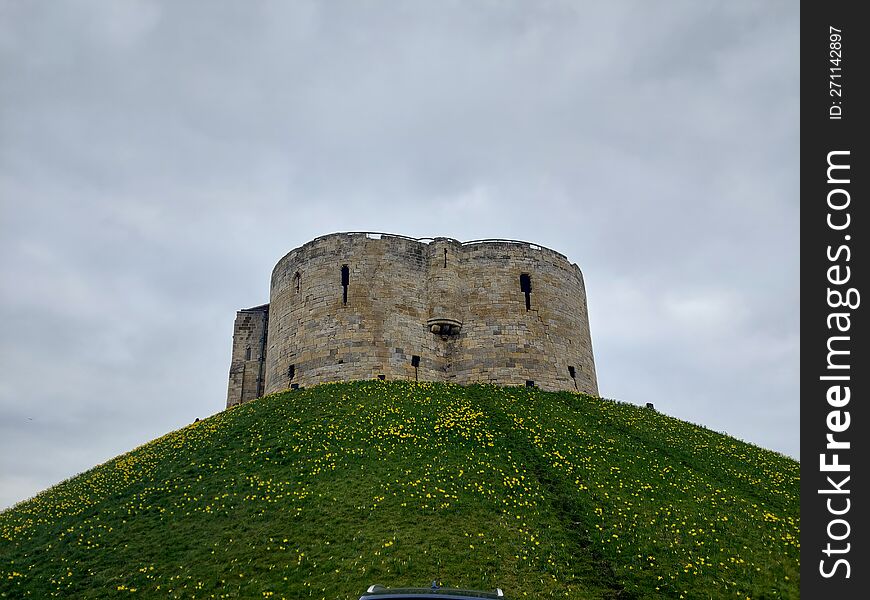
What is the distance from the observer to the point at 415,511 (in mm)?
19469

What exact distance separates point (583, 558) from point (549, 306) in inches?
895

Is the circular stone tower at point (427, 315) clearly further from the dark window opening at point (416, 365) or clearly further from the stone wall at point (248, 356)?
the stone wall at point (248, 356)

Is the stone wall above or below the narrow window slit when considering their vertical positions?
below

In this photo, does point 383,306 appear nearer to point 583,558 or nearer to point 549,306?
point 549,306

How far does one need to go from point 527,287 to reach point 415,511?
2166 centimetres

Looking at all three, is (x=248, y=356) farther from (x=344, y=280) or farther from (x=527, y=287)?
(x=527, y=287)

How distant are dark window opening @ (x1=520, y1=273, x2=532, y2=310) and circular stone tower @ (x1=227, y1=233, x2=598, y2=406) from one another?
0.06 metres

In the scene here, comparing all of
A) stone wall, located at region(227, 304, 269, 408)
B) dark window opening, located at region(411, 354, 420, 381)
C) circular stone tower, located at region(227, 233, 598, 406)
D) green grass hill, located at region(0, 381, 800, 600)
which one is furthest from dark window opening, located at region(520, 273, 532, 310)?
stone wall, located at region(227, 304, 269, 408)

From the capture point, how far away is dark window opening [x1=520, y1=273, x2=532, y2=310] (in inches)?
1514

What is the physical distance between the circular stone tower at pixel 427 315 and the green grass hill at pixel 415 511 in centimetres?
515

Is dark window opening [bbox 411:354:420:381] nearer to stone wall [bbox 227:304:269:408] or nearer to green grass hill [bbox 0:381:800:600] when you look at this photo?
green grass hill [bbox 0:381:800:600]

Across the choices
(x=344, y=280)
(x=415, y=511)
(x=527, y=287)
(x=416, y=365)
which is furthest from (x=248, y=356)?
(x=415, y=511)

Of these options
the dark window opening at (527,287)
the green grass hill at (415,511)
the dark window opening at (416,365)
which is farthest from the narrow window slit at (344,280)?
the dark window opening at (527,287)
